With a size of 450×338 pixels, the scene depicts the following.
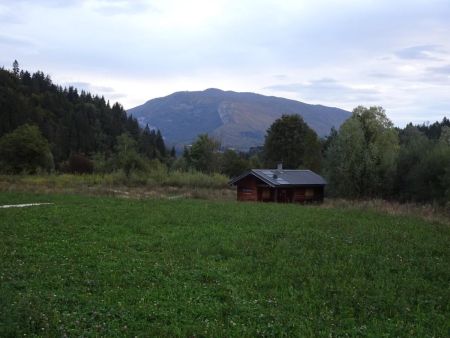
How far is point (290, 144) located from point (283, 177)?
34290mm

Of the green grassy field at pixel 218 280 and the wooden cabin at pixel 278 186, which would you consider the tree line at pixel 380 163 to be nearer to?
the wooden cabin at pixel 278 186

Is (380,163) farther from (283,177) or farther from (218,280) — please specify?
(218,280)

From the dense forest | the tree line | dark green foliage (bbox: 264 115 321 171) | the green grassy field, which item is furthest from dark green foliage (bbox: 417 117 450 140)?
the green grassy field

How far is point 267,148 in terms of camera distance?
8131 centimetres

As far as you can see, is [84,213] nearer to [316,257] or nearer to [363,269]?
[316,257]

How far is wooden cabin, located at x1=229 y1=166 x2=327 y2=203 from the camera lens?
4478 cm

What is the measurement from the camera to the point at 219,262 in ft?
42.3

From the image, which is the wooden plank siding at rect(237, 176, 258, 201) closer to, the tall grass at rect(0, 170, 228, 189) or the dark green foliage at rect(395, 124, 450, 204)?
the tall grass at rect(0, 170, 228, 189)

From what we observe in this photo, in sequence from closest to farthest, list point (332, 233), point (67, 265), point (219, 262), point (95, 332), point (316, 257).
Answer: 1. point (95, 332)
2. point (67, 265)
3. point (219, 262)
4. point (316, 257)
5. point (332, 233)

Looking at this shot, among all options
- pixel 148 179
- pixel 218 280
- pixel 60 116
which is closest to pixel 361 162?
pixel 148 179

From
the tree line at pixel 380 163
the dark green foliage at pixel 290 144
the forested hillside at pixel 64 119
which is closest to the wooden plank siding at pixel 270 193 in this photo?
the tree line at pixel 380 163

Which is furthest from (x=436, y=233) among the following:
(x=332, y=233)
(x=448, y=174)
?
(x=448, y=174)

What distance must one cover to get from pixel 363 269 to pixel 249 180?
3469 cm

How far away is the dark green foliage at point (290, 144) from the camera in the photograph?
3123 inches
